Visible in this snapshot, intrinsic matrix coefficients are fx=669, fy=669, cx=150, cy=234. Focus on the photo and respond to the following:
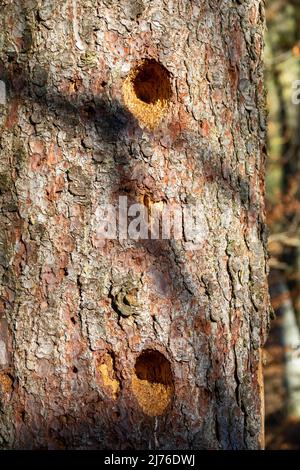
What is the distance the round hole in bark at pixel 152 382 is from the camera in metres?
2.40

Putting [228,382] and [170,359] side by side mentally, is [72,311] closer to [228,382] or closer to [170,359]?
[170,359]

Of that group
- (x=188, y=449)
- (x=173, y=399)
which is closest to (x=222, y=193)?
(x=173, y=399)

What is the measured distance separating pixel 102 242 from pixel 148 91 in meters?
0.62

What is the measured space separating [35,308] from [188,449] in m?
0.75

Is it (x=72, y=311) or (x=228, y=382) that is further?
(x=228, y=382)
